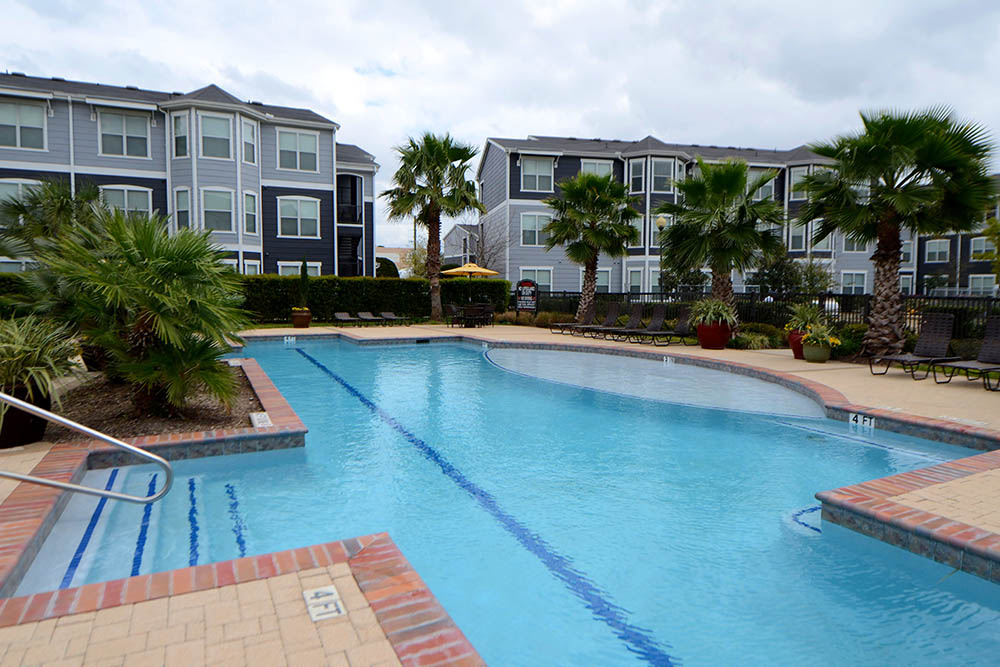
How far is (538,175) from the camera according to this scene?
32375 mm

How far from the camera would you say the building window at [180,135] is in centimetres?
2394

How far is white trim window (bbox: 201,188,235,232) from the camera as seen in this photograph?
2411cm

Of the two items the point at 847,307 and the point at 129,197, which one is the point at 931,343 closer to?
the point at 847,307

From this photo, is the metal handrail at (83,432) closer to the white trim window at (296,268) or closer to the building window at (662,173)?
the white trim window at (296,268)

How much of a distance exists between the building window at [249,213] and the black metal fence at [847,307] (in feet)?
48.7

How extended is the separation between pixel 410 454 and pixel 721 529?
10.7ft

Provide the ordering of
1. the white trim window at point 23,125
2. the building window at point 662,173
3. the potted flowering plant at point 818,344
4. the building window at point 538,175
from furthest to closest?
the building window at point 662,173 → the building window at point 538,175 → the white trim window at point 23,125 → the potted flowering plant at point 818,344

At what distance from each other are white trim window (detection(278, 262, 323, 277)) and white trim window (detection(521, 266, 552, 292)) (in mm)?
10893

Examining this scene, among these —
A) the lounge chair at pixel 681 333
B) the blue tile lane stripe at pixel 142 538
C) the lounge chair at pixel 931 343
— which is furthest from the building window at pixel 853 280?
the blue tile lane stripe at pixel 142 538

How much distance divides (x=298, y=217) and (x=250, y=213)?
2.10m

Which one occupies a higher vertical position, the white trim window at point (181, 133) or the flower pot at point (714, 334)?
the white trim window at point (181, 133)

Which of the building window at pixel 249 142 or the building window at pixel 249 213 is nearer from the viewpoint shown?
the building window at pixel 249 142

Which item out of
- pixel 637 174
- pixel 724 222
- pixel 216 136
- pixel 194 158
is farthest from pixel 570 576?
pixel 637 174

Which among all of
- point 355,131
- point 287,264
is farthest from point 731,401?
point 355,131
